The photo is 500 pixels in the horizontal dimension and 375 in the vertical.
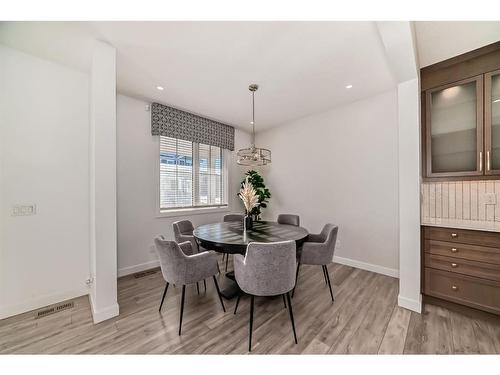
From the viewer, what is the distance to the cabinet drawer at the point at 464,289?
1789 mm

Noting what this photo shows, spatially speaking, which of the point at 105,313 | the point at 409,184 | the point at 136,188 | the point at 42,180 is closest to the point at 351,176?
the point at 409,184

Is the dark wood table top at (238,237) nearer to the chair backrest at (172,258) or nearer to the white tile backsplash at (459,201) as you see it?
the chair backrest at (172,258)

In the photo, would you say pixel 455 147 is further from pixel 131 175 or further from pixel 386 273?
pixel 131 175

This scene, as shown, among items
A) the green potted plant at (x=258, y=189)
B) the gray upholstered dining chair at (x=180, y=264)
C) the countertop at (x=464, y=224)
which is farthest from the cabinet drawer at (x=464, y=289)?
the green potted plant at (x=258, y=189)

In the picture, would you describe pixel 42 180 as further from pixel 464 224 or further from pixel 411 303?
pixel 464 224

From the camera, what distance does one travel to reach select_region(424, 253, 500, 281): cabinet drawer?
1.79 meters

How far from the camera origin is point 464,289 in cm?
192

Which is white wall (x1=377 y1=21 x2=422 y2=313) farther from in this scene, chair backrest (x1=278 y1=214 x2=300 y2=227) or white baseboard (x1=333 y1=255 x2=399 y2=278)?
chair backrest (x1=278 y1=214 x2=300 y2=227)

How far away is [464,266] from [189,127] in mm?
4234

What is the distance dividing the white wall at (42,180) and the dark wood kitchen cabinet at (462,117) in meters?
4.17
